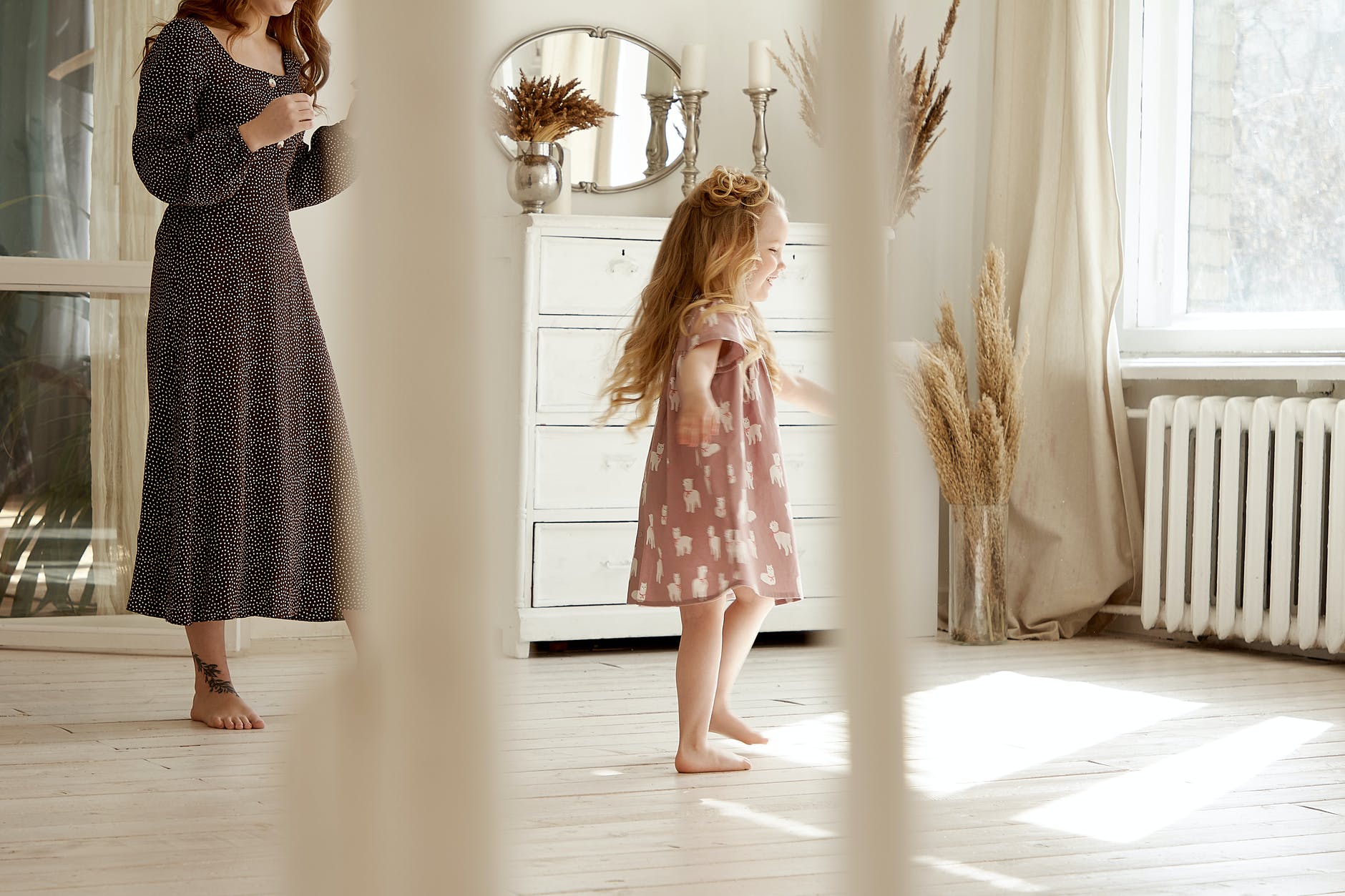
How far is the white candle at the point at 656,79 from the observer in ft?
11.3

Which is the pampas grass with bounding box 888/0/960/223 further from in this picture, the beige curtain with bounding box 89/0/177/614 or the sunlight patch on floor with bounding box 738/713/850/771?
the beige curtain with bounding box 89/0/177/614

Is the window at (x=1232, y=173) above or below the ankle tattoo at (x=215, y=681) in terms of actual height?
above

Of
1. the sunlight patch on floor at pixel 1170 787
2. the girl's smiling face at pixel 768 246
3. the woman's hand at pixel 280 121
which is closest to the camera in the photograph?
the woman's hand at pixel 280 121

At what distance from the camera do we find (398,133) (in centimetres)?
29

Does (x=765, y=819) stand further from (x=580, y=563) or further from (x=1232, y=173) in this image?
(x=1232, y=173)

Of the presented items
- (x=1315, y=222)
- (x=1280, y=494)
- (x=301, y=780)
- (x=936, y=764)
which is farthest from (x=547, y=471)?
(x=301, y=780)

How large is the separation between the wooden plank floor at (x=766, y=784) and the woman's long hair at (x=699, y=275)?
48 cm

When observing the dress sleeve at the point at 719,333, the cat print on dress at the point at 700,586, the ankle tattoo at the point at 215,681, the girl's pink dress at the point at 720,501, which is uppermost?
the dress sleeve at the point at 719,333

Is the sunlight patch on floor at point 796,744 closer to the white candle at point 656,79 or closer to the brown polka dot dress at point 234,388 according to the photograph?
the brown polka dot dress at point 234,388

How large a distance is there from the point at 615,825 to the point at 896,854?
129cm

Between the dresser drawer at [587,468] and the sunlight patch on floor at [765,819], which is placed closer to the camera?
the sunlight patch on floor at [765,819]

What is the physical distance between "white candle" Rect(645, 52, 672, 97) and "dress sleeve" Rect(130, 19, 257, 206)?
5.34 feet

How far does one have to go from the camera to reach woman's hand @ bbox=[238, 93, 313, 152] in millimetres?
1480

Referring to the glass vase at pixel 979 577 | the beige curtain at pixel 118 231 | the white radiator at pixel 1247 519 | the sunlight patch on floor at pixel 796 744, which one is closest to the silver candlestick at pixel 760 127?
the glass vase at pixel 979 577
